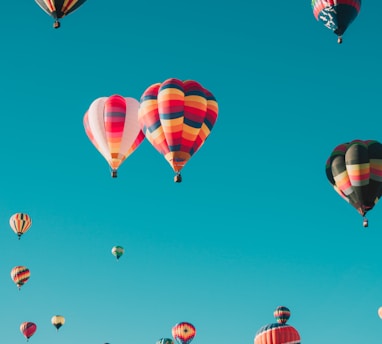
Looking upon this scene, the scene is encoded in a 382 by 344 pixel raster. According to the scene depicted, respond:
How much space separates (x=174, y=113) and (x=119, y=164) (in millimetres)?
4415

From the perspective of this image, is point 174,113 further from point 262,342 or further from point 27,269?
point 27,269

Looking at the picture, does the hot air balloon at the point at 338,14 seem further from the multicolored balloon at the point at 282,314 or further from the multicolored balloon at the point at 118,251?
the multicolored balloon at the point at 118,251

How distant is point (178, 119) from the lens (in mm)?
37438

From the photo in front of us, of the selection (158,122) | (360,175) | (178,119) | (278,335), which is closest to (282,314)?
(278,335)

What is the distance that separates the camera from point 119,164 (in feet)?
133

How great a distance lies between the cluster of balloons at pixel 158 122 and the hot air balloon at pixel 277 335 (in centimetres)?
762

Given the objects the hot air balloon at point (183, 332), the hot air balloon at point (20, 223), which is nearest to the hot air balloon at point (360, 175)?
the hot air balloon at point (183, 332)

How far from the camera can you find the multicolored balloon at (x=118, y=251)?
63031 millimetres

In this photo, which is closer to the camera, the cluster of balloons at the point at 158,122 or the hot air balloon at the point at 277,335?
the cluster of balloons at the point at 158,122

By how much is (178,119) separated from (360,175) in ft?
25.8

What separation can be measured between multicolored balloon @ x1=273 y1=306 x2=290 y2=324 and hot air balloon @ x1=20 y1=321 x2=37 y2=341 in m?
16.5

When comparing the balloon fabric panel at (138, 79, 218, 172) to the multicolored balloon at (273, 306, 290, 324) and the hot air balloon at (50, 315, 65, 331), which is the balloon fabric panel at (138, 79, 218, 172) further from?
the hot air balloon at (50, 315, 65, 331)

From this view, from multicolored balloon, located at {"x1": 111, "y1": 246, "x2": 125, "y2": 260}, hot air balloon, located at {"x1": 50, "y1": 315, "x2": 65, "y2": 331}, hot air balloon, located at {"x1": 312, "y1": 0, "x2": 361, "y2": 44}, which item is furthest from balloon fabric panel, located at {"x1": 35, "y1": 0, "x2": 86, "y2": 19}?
hot air balloon, located at {"x1": 50, "y1": 315, "x2": 65, "y2": 331}

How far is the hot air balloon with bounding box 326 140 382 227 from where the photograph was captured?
38.9 metres
